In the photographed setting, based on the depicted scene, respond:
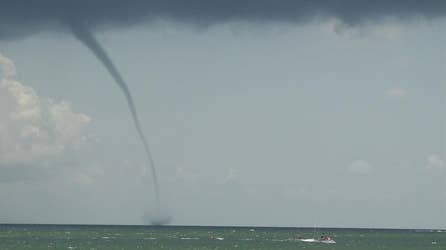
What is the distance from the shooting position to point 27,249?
125500 mm

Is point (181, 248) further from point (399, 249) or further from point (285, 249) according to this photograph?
point (399, 249)

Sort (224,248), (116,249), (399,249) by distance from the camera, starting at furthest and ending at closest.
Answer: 1. (399,249)
2. (224,248)
3. (116,249)

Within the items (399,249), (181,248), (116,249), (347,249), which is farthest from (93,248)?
(399,249)

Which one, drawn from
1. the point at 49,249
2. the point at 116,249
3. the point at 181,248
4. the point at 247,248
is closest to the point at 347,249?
the point at 247,248

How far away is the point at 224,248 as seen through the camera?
13338cm

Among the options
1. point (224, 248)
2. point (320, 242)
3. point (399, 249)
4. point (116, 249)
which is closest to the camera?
point (116, 249)

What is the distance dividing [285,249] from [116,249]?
25135mm

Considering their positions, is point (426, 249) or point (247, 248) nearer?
point (247, 248)

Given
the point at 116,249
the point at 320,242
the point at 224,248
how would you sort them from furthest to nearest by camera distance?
the point at 320,242, the point at 224,248, the point at 116,249

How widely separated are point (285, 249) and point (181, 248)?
603 inches

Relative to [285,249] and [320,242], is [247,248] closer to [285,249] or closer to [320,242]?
[285,249]

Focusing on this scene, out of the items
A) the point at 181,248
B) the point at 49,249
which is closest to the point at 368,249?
the point at 181,248

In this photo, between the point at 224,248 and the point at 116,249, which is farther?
the point at 224,248

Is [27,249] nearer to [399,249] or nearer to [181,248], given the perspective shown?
[181,248]
